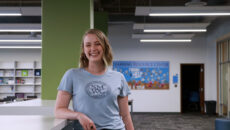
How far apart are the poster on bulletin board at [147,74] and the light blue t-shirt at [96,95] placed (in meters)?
10.4

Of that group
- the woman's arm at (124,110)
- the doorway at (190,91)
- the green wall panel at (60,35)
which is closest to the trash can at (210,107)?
the doorway at (190,91)

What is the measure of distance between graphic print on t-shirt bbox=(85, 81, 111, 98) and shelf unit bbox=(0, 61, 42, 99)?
38.6 feet

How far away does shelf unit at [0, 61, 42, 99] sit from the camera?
12.9 metres

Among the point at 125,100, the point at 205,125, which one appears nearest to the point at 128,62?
the point at 205,125

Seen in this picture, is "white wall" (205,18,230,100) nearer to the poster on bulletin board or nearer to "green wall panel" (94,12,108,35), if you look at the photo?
the poster on bulletin board

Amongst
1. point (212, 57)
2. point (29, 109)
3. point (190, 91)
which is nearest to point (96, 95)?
point (29, 109)

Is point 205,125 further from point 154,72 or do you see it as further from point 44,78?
point 44,78

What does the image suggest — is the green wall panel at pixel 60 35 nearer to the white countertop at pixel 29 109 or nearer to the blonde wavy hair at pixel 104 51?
the white countertop at pixel 29 109

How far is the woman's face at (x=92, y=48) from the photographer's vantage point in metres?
1.62

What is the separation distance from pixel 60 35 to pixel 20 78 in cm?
999

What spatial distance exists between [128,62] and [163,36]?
9.54 ft

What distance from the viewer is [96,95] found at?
1.53 metres

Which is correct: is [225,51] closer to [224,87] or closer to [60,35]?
[224,87]

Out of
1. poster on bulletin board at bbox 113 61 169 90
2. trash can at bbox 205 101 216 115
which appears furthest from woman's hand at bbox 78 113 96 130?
trash can at bbox 205 101 216 115
